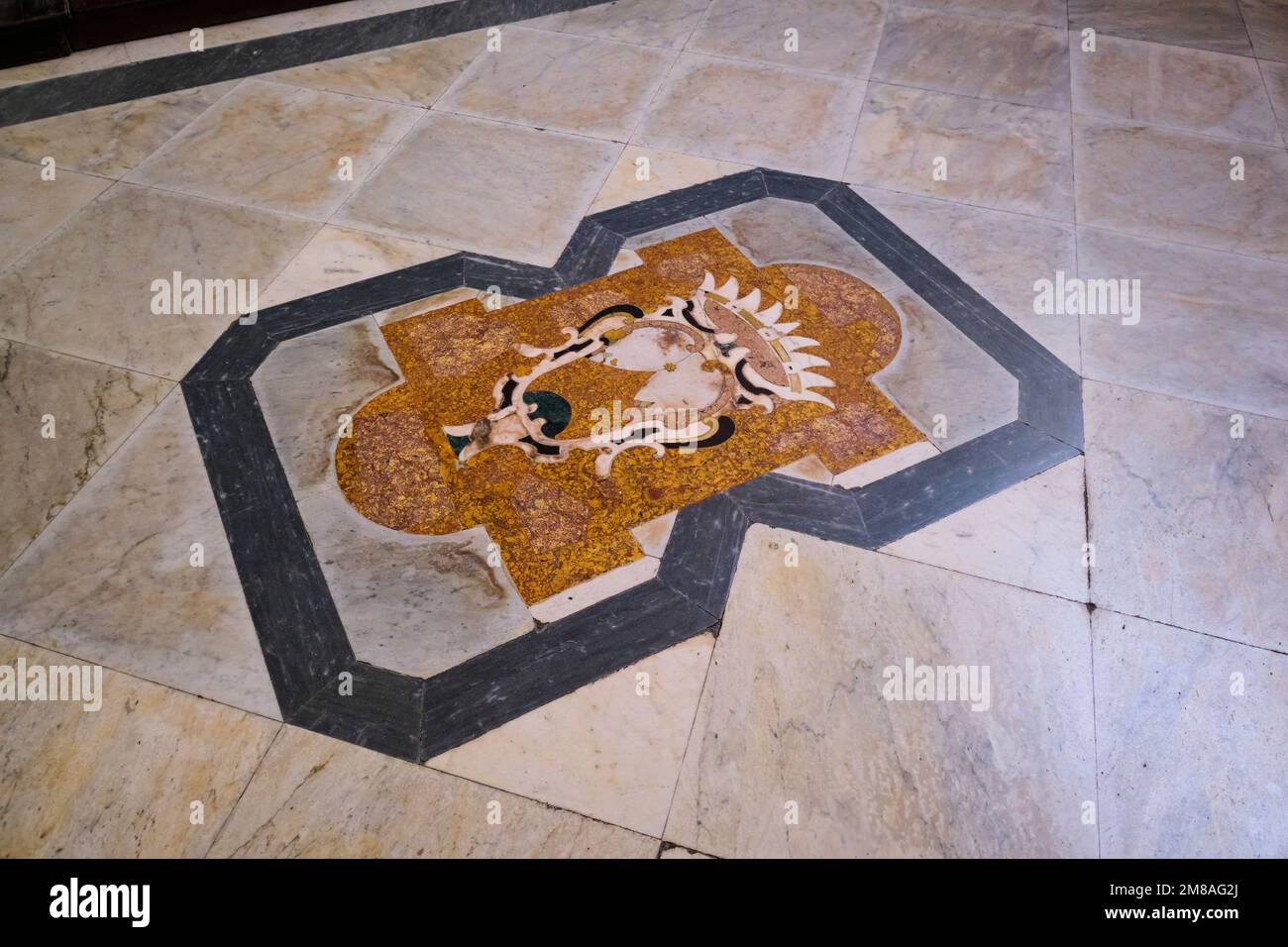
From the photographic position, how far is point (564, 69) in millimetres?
3986

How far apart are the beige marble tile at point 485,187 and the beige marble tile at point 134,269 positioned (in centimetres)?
34

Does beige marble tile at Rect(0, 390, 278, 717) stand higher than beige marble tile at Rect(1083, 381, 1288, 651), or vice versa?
beige marble tile at Rect(1083, 381, 1288, 651)

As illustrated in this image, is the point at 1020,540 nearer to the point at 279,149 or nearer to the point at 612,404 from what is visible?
the point at 612,404

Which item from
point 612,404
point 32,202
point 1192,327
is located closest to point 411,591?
point 612,404

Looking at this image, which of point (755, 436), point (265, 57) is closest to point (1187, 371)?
point (755, 436)

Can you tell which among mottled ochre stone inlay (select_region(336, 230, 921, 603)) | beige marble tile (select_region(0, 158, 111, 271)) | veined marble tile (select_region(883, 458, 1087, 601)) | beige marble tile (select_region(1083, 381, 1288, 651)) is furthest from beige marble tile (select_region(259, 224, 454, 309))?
beige marble tile (select_region(1083, 381, 1288, 651))

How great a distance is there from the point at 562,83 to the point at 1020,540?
2827mm

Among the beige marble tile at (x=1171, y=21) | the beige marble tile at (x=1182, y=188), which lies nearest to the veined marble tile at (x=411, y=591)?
the beige marble tile at (x=1182, y=188)

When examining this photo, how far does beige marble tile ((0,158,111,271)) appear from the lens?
3088 millimetres

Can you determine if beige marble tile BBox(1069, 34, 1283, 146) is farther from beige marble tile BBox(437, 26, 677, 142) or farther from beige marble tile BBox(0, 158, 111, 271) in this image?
beige marble tile BBox(0, 158, 111, 271)

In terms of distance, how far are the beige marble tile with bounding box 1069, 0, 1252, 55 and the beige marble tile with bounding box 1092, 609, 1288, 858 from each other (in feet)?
11.9
